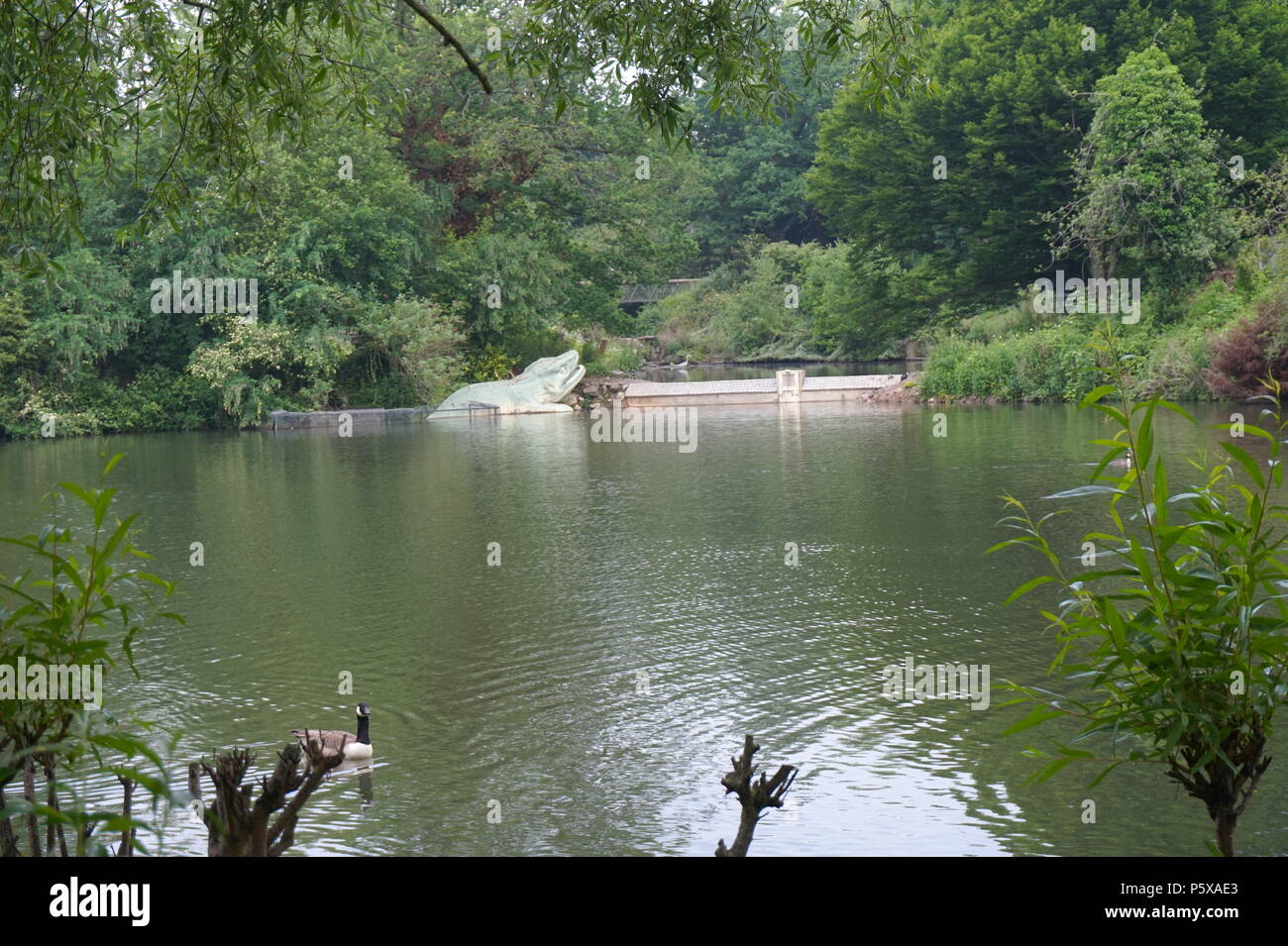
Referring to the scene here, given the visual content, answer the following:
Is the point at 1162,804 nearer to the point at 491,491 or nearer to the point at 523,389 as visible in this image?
the point at 491,491

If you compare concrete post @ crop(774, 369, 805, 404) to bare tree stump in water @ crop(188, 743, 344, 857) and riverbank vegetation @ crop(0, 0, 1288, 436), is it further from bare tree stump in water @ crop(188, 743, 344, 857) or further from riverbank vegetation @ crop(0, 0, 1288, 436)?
bare tree stump in water @ crop(188, 743, 344, 857)

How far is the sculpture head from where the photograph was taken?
32344 millimetres

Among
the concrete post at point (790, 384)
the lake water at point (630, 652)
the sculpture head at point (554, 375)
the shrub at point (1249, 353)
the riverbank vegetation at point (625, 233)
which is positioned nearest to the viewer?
the lake water at point (630, 652)

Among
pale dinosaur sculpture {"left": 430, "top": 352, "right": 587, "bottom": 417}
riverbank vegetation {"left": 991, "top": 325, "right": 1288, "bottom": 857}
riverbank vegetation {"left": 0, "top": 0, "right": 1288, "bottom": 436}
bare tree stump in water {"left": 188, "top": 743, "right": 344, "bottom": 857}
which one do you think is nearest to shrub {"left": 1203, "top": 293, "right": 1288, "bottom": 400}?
riverbank vegetation {"left": 0, "top": 0, "right": 1288, "bottom": 436}

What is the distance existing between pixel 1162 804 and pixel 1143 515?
2706 mm

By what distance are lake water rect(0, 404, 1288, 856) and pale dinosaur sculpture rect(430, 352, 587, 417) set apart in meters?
12.7

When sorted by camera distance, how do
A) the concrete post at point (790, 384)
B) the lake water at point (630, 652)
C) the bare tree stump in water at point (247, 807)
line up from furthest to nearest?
the concrete post at point (790, 384), the lake water at point (630, 652), the bare tree stump in water at point (247, 807)

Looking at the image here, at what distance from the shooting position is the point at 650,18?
19.3 feet

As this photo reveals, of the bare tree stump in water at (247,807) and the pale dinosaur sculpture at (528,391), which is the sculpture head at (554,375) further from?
the bare tree stump in water at (247,807)

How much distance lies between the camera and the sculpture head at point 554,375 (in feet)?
106

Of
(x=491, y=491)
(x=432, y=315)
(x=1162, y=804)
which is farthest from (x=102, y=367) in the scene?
(x=1162, y=804)

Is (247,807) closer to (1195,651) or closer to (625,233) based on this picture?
(1195,651)

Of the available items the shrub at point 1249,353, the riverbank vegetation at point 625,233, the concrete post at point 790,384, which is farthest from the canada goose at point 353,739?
the concrete post at point 790,384

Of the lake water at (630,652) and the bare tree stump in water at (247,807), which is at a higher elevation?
the bare tree stump in water at (247,807)
